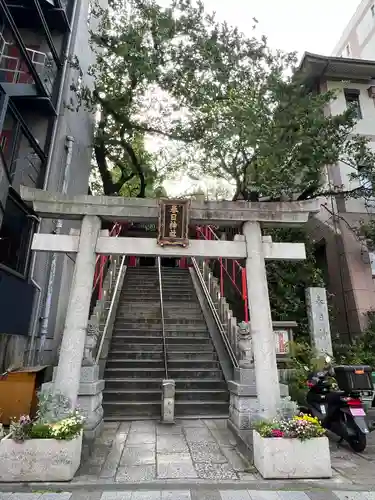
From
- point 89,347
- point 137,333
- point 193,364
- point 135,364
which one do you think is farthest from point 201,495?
point 137,333

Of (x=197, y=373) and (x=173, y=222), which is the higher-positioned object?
(x=173, y=222)

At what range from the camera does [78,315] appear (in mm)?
5242

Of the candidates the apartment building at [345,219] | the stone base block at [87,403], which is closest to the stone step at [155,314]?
the stone base block at [87,403]

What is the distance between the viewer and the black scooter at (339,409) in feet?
17.5

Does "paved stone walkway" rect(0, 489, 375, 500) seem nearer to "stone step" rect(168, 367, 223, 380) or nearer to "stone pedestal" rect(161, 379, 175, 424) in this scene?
"stone pedestal" rect(161, 379, 175, 424)

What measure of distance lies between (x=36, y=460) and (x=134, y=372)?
4.04 meters

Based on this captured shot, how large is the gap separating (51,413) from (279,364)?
4.90 meters

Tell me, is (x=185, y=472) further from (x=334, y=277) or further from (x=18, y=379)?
(x=334, y=277)

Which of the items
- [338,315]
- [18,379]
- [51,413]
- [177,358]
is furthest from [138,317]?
[338,315]

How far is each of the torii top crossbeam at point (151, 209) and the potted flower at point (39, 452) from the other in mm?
3236

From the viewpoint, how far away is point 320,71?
43.9ft

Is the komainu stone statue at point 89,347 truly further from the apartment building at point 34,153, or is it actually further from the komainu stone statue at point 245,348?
the komainu stone statue at point 245,348

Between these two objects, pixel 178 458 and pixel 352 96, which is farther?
pixel 352 96

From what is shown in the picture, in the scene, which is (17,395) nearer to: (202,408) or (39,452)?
(39,452)
